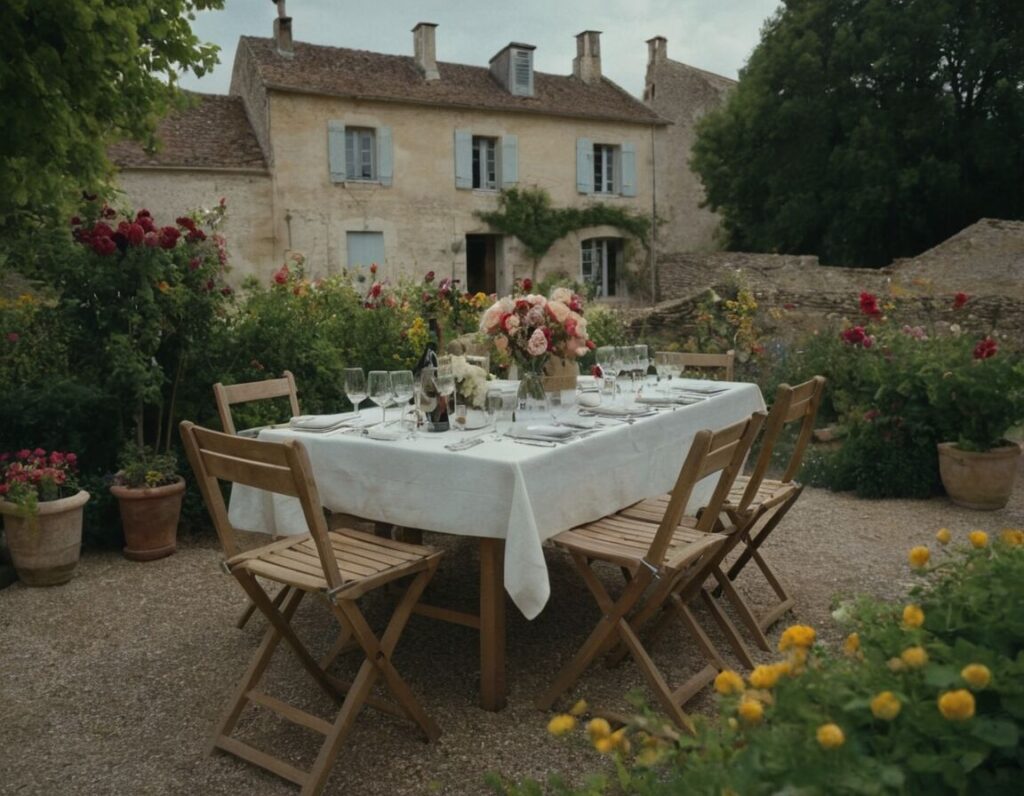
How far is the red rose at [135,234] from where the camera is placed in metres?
4.51

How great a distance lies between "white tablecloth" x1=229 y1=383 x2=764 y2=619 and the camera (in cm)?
267

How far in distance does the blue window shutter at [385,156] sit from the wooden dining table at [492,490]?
1403cm

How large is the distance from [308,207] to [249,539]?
11900 millimetres

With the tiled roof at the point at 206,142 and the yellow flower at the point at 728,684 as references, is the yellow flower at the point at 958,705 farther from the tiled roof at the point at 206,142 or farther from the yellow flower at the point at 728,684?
the tiled roof at the point at 206,142

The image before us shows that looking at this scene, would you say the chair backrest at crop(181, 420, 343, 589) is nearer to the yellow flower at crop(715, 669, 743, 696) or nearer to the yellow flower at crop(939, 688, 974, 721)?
the yellow flower at crop(715, 669, 743, 696)

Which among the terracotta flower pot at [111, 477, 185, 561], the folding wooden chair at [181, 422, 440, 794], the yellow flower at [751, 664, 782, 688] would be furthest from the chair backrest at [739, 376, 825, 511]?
the terracotta flower pot at [111, 477, 185, 561]

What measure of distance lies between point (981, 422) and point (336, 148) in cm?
1330

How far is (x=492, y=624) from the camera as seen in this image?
2865 mm

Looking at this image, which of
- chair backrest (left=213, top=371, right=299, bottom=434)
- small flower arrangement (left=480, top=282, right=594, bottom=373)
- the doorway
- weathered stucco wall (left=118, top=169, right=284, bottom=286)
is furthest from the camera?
the doorway

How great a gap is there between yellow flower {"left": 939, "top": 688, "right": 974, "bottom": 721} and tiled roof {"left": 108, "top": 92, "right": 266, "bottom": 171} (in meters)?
15.2

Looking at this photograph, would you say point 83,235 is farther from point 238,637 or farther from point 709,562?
point 709,562

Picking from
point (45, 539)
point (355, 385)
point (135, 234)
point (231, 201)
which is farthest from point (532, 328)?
point (231, 201)

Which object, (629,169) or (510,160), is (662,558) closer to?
(510,160)

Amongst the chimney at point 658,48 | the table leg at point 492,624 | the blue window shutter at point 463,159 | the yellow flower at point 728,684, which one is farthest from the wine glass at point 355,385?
the chimney at point 658,48
